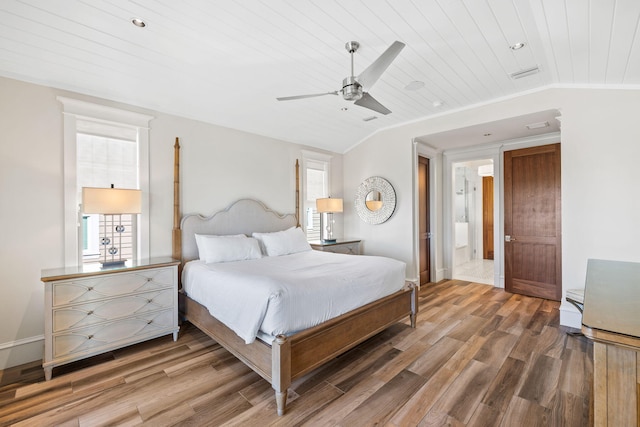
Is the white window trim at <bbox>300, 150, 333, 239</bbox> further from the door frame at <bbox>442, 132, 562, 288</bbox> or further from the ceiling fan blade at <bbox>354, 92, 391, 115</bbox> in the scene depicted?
the ceiling fan blade at <bbox>354, 92, 391, 115</bbox>

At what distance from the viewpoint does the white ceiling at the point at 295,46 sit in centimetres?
208

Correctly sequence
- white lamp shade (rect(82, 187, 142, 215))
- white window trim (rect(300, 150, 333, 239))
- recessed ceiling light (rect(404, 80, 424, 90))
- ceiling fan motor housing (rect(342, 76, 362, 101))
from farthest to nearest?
white window trim (rect(300, 150, 333, 239)) < recessed ceiling light (rect(404, 80, 424, 90)) < white lamp shade (rect(82, 187, 142, 215)) < ceiling fan motor housing (rect(342, 76, 362, 101))

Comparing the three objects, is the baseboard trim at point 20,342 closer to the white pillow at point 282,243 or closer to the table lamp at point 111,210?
the table lamp at point 111,210

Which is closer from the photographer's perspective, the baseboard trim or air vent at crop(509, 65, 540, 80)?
the baseboard trim

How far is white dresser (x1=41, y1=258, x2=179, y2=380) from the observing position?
237 centimetres

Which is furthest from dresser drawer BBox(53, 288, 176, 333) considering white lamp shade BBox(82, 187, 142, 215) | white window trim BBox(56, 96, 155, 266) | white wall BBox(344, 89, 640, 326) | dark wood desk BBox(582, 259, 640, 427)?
white wall BBox(344, 89, 640, 326)

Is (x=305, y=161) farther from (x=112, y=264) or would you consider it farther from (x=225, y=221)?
(x=112, y=264)

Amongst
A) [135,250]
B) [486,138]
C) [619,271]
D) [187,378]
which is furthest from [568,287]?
[135,250]

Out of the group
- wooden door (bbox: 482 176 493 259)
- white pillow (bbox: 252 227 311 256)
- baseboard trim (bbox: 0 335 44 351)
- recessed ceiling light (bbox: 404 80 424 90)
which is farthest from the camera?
wooden door (bbox: 482 176 493 259)

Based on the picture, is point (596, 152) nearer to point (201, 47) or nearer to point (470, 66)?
point (470, 66)

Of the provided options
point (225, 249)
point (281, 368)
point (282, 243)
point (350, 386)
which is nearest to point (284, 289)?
point (281, 368)

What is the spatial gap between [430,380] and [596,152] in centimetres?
314

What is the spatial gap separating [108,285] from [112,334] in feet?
1.53

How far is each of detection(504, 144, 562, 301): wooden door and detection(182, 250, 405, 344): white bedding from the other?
109 inches
